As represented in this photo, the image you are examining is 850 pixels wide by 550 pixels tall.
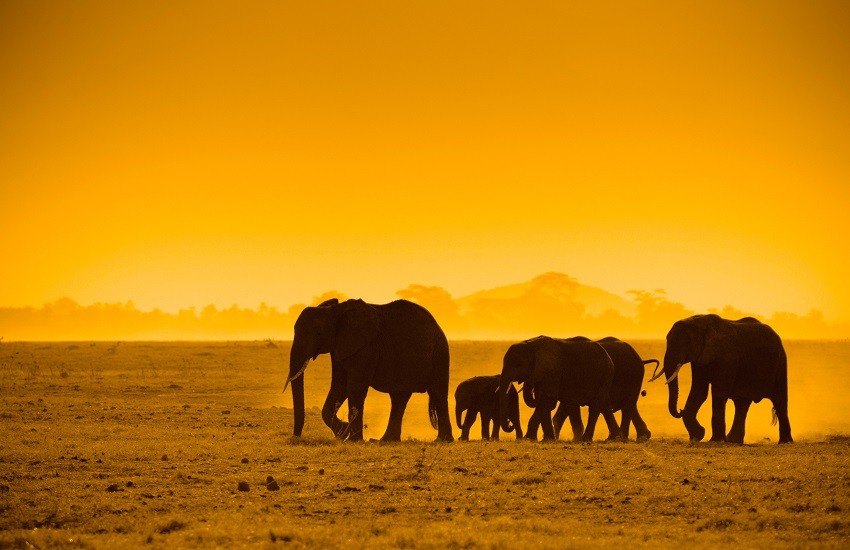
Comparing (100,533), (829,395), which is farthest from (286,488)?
(829,395)

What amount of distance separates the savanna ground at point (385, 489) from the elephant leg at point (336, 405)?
624 millimetres

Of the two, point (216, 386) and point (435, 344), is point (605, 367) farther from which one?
point (216, 386)

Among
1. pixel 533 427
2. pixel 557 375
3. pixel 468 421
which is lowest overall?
pixel 468 421

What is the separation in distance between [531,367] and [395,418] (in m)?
3.47

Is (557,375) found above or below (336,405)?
above

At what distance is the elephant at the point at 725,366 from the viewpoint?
82.8 ft

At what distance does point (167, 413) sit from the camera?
31.3 meters

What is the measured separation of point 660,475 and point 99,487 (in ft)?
30.4

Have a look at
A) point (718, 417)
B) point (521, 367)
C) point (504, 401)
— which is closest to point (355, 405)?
point (521, 367)

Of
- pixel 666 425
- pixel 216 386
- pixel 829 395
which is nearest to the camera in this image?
pixel 666 425

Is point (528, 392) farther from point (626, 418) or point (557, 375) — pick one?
point (626, 418)

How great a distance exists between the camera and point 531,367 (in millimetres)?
25156

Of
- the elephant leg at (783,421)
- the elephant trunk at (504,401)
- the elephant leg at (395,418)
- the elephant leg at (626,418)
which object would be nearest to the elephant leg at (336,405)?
the elephant leg at (395,418)

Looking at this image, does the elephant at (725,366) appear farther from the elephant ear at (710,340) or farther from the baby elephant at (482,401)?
the baby elephant at (482,401)
